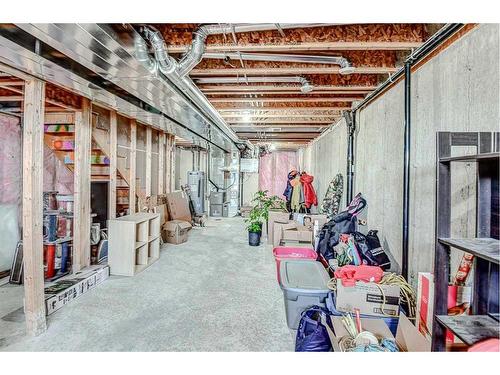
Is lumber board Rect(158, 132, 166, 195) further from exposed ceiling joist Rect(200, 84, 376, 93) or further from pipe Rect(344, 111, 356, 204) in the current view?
pipe Rect(344, 111, 356, 204)

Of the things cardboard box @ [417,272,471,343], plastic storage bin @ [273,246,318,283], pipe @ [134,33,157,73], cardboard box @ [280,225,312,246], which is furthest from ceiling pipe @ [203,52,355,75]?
cardboard box @ [280,225,312,246]

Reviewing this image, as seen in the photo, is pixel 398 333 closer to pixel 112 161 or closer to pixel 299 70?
pixel 299 70

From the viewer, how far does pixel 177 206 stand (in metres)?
5.70

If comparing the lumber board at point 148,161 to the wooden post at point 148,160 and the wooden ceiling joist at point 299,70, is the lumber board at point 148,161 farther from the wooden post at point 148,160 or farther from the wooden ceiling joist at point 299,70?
the wooden ceiling joist at point 299,70

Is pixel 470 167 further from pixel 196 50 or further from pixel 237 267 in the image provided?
pixel 237 267

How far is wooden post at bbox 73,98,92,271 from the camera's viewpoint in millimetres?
3164

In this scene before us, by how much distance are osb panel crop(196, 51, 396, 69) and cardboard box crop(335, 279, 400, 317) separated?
192cm

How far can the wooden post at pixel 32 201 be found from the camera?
2.09m

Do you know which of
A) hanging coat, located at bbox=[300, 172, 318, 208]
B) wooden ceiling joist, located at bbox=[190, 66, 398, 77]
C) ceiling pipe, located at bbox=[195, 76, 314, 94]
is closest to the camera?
wooden ceiling joist, located at bbox=[190, 66, 398, 77]

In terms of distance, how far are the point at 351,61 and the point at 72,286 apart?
339 centimetres

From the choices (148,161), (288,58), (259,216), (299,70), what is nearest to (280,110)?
(299,70)

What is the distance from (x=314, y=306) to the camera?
2117 mm

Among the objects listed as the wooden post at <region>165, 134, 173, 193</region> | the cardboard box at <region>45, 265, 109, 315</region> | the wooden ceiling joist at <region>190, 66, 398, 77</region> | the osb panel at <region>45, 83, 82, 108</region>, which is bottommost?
the cardboard box at <region>45, 265, 109, 315</region>
